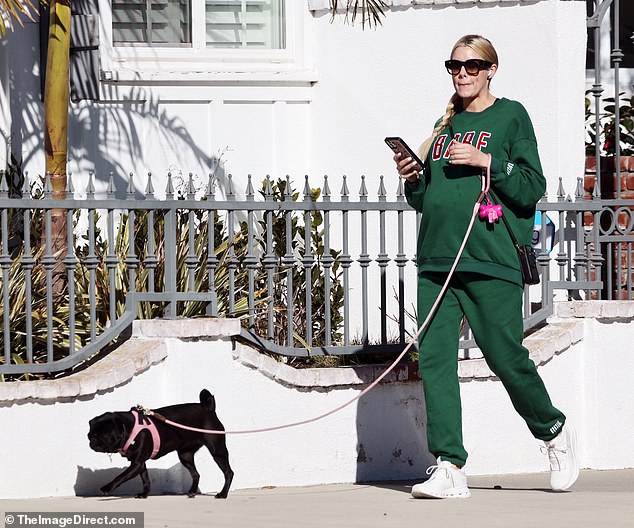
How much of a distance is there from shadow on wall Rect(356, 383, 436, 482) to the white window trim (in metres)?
3.13

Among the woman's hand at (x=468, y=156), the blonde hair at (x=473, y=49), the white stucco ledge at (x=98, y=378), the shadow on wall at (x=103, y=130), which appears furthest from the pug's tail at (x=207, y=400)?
the shadow on wall at (x=103, y=130)

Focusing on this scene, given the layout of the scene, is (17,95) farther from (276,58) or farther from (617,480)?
(617,480)

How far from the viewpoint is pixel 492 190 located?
21.0 ft

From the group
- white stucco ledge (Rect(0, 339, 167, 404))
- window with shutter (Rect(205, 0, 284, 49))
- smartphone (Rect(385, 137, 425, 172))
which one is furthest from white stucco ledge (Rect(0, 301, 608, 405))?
window with shutter (Rect(205, 0, 284, 49))

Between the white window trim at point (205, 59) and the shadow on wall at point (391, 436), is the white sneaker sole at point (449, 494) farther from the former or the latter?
the white window trim at point (205, 59)

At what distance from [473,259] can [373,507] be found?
121cm

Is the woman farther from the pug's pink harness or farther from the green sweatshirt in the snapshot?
the pug's pink harness

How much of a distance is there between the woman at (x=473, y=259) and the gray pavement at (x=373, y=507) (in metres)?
0.30

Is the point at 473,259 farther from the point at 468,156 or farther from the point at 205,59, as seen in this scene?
the point at 205,59

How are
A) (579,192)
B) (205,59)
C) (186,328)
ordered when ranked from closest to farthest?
(186,328)
(579,192)
(205,59)

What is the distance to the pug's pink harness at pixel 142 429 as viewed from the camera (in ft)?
21.1

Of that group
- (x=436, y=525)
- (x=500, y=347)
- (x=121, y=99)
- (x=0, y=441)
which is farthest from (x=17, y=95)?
(x=436, y=525)

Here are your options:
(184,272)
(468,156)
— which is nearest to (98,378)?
(184,272)

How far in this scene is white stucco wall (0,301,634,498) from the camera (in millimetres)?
6820
